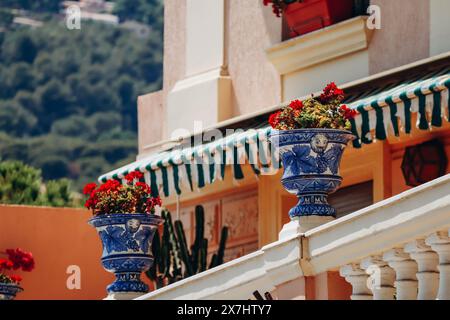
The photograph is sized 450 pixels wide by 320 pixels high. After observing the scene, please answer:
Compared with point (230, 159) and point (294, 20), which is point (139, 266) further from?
point (294, 20)

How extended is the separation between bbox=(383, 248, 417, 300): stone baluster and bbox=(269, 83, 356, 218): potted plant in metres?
1.56

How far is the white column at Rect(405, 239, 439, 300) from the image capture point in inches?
419

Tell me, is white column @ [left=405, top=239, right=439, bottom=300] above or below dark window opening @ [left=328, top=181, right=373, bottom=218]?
below

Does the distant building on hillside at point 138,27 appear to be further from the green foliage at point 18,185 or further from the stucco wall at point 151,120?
the stucco wall at point 151,120

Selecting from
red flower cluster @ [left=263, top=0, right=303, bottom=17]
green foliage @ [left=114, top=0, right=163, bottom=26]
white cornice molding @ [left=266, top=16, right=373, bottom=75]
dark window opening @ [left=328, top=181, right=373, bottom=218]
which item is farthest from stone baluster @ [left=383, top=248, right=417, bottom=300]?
green foliage @ [left=114, top=0, right=163, bottom=26]

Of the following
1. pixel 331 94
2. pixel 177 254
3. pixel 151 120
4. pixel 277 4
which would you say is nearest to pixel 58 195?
pixel 151 120

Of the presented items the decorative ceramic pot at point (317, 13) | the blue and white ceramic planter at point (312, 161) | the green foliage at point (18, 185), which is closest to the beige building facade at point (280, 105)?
the decorative ceramic pot at point (317, 13)

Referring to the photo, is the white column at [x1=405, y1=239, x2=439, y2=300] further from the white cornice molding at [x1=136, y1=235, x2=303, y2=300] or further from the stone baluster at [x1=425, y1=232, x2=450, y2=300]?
the white cornice molding at [x1=136, y1=235, x2=303, y2=300]

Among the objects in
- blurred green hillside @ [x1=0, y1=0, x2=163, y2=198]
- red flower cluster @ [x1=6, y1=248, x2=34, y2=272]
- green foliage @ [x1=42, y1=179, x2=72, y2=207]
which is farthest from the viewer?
blurred green hillside @ [x1=0, y1=0, x2=163, y2=198]

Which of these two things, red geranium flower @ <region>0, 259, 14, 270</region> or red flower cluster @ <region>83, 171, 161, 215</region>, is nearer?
red flower cluster @ <region>83, 171, 161, 215</region>

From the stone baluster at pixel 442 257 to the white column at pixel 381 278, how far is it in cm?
51

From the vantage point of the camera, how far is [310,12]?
1777 centimetres

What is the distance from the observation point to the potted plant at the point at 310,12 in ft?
57.6
